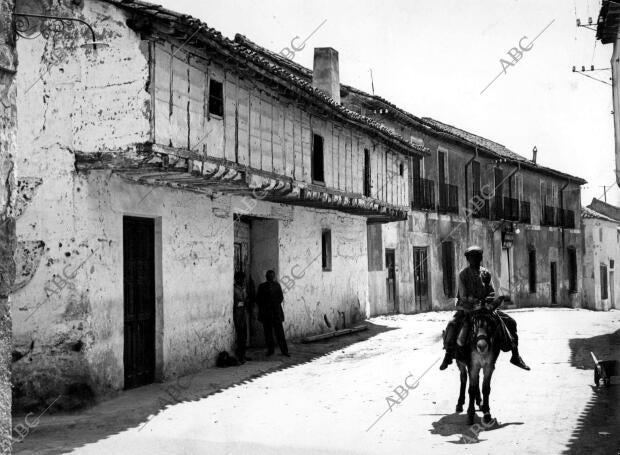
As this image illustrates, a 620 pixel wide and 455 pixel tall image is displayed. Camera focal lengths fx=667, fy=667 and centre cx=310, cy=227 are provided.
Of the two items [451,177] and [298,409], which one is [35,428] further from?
[451,177]

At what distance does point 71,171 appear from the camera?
28.6ft

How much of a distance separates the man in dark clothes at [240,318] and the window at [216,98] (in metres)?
3.50

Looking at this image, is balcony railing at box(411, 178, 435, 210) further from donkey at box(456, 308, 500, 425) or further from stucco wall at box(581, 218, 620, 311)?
stucco wall at box(581, 218, 620, 311)

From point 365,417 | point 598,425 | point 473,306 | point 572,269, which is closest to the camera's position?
point 598,425

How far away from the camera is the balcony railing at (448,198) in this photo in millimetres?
25297

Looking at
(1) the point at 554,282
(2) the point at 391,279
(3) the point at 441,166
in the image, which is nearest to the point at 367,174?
(2) the point at 391,279

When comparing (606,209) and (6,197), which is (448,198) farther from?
(606,209)

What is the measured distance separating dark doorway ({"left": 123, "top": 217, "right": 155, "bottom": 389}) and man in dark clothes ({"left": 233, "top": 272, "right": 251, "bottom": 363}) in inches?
87.1

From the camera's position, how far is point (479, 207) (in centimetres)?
2817

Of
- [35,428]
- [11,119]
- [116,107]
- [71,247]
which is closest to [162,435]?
[35,428]

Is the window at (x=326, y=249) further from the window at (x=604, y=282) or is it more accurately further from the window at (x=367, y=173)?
the window at (x=604, y=282)

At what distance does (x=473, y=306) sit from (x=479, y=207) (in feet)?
70.7

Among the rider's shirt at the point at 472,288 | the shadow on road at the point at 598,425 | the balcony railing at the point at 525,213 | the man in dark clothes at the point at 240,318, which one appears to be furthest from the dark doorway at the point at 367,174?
the balcony railing at the point at 525,213

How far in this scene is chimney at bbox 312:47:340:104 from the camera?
19172 mm
